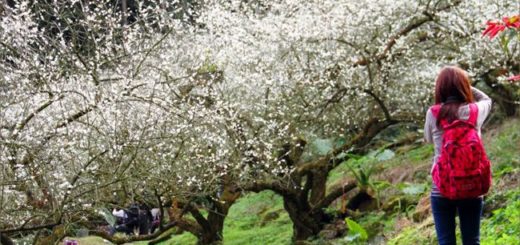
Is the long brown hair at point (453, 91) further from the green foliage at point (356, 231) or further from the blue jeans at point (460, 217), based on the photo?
the green foliage at point (356, 231)

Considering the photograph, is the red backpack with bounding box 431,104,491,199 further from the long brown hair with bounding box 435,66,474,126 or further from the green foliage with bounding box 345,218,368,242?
the green foliage with bounding box 345,218,368,242

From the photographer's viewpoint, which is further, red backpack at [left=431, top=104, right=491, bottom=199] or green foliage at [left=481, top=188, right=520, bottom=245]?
green foliage at [left=481, top=188, right=520, bottom=245]

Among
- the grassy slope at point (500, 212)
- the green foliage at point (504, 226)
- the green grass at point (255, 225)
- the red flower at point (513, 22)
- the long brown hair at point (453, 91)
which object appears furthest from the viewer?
the green grass at point (255, 225)

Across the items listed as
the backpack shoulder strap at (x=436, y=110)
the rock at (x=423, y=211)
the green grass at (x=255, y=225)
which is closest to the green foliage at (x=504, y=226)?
the backpack shoulder strap at (x=436, y=110)

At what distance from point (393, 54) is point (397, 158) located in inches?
147

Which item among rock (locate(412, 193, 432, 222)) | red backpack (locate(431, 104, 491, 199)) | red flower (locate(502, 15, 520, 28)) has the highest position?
red flower (locate(502, 15, 520, 28))

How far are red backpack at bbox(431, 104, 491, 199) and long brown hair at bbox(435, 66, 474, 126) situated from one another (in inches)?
1.8

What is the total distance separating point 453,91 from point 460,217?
0.75 m

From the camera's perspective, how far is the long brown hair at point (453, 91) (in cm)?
361

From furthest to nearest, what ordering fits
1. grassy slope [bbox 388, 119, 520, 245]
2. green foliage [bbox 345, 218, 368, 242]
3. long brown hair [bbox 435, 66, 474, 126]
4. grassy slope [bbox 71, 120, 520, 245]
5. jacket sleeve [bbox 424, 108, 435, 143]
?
green foliage [bbox 345, 218, 368, 242] → grassy slope [bbox 71, 120, 520, 245] → grassy slope [bbox 388, 119, 520, 245] → jacket sleeve [bbox 424, 108, 435, 143] → long brown hair [bbox 435, 66, 474, 126]

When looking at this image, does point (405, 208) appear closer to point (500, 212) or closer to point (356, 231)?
point (356, 231)

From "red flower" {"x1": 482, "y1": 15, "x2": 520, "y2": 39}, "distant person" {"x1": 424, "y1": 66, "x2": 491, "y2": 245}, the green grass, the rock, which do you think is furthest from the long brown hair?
the green grass

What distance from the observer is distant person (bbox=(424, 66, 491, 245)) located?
3.54 meters

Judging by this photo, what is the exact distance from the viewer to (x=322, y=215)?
985 centimetres
